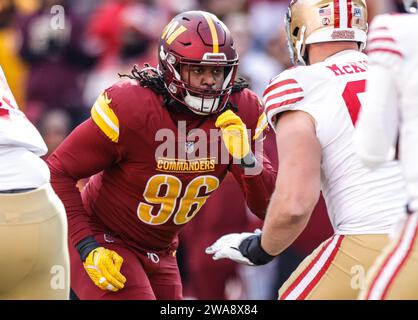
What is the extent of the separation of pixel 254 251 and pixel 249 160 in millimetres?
617

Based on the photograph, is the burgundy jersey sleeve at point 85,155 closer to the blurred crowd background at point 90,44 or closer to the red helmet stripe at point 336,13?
the red helmet stripe at point 336,13

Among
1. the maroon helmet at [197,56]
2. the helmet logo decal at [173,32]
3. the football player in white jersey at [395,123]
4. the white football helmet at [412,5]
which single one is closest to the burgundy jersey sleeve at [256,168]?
the maroon helmet at [197,56]

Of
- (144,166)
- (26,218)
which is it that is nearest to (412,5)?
(144,166)

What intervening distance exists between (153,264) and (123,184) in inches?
16.6

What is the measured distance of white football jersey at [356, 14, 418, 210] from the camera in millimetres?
3627

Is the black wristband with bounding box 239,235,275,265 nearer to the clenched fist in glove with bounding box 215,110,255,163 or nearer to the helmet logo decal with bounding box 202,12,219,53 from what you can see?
the clenched fist in glove with bounding box 215,110,255,163

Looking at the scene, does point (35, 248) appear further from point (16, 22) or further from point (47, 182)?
point (16, 22)

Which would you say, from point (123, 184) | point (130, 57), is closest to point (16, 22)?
point (130, 57)

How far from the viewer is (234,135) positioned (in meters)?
4.93

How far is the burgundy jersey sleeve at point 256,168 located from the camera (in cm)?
519

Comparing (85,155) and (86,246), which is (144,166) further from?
(86,246)

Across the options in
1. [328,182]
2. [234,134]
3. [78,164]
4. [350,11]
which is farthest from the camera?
[78,164]

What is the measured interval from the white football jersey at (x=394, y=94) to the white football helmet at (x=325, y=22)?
90 centimetres

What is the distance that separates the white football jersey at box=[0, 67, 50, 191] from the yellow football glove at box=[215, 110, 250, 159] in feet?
2.99
